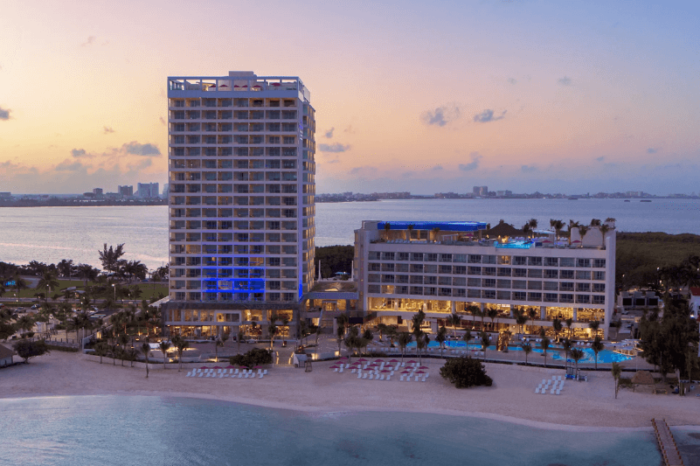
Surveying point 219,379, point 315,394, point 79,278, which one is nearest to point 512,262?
point 315,394

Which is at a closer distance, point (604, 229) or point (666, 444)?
point (666, 444)

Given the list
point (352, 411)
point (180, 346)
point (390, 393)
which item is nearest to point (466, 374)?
point (390, 393)

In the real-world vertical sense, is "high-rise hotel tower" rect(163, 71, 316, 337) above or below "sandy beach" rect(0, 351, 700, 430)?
above

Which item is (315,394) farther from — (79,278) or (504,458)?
(79,278)

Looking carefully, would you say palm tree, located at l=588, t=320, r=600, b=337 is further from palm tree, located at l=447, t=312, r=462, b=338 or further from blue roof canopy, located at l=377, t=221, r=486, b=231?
blue roof canopy, located at l=377, t=221, r=486, b=231

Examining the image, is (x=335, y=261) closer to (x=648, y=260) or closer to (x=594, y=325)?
(x=648, y=260)

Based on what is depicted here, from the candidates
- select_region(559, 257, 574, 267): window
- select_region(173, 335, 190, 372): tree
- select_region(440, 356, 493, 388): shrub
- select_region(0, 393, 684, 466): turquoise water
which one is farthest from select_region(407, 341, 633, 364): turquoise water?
select_region(173, 335, 190, 372): tree
